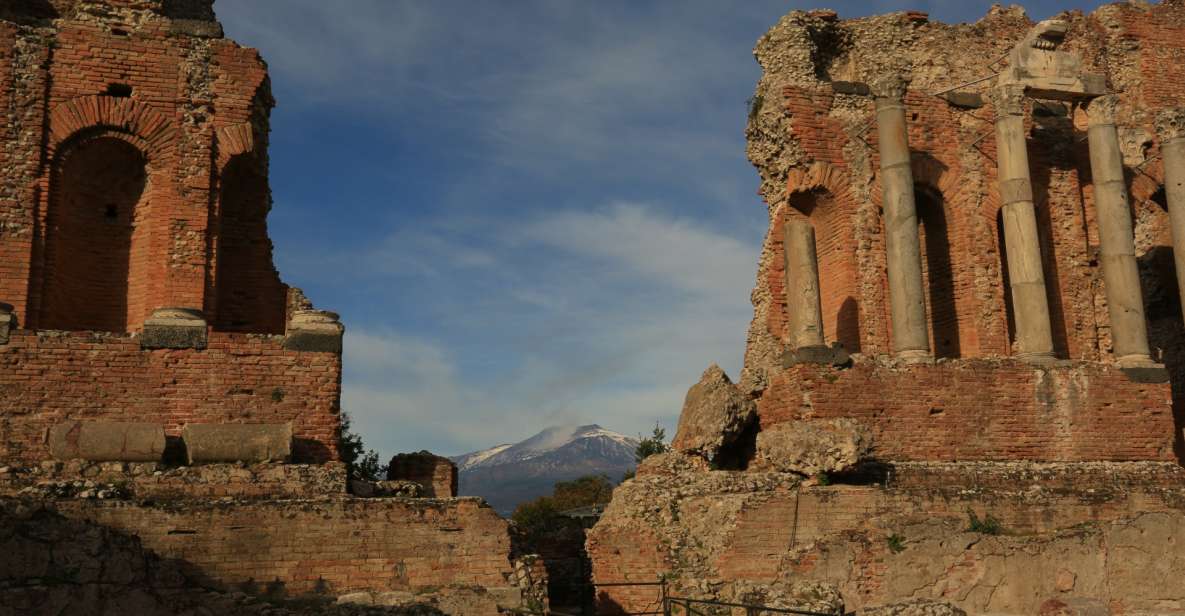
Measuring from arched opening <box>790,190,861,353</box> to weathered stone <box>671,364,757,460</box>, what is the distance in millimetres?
3522

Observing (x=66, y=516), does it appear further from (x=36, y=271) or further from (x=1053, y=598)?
(x=1053, y=598)

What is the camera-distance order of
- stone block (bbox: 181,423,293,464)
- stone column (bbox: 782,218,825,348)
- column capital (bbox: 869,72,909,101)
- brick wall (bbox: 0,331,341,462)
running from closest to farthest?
stone block (bbox: 181,423,293,464) < brick wall (bbox: 0,331,341,462) < stone column (bbox: 782,218,825,348) < column capital (bbox: 869,72,909,101)

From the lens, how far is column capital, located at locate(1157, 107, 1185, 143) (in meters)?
21.6

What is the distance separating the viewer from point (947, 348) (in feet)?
68.9

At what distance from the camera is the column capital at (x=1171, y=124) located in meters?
21.6

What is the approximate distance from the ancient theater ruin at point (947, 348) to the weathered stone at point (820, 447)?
4cm

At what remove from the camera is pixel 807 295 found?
18.2 metres

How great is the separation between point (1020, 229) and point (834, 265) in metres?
3.31

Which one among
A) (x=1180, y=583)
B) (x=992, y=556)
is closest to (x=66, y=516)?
(x=992, y=556)

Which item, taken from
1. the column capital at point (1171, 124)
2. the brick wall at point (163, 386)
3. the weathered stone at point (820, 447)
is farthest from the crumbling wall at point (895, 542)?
the column capital at point (1171, 124)

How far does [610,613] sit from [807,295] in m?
6.45

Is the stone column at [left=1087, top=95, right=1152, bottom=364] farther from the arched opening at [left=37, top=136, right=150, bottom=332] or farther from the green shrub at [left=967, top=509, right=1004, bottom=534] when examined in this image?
the arched opening at [left=37, top=136, right=150, bottom=332]

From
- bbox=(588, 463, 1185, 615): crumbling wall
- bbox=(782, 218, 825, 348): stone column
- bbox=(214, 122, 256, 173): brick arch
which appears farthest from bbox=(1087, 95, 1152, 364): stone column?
bbox=(214, 122, 256, 173): brick arch

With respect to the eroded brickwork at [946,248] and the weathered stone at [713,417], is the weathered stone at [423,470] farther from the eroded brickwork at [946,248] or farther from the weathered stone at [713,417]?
the eroded brickwork at [946,248]
